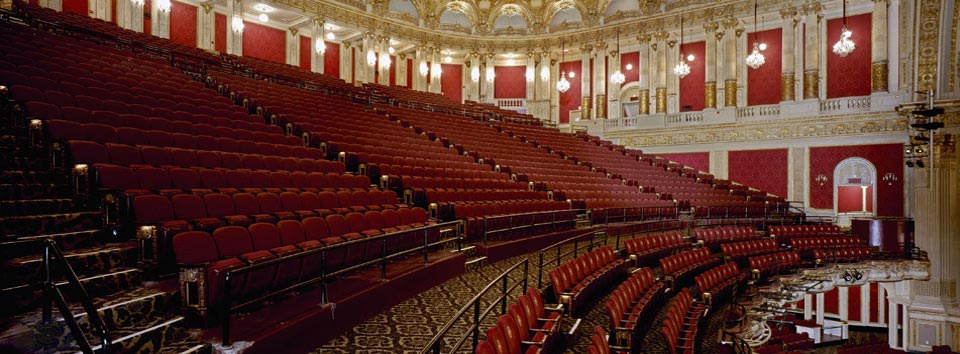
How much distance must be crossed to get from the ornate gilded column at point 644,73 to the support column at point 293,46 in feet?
30.7

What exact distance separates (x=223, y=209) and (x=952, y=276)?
1081 cm

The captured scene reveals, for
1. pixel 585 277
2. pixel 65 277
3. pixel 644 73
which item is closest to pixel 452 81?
pixel 644 73

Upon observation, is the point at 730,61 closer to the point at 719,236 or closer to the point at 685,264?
→ the point at 719,236

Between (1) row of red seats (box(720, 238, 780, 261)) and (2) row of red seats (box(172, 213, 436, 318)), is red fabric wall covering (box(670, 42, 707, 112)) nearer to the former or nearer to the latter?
(1) row of red seats (box(720, 238, 780, 261))

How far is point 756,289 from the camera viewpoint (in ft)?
18.6

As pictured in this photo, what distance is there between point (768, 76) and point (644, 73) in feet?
9.97

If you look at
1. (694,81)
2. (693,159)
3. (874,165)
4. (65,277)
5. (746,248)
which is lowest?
(746,248)

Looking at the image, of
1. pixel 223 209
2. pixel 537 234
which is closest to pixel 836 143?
pixel 537 234

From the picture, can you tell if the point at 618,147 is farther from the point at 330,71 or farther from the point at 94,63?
the point at 94,63

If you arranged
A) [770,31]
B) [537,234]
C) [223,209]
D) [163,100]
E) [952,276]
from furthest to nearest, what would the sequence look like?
[770,31] < [952,276] < [537,234] < [163,100] < [223,209]

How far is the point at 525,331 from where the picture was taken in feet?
7.98

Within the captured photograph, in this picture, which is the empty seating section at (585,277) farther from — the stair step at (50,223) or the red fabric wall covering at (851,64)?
the red fabric wall covering at (851,64)

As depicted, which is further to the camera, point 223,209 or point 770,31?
point 770,31

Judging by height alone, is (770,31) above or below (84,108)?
above
